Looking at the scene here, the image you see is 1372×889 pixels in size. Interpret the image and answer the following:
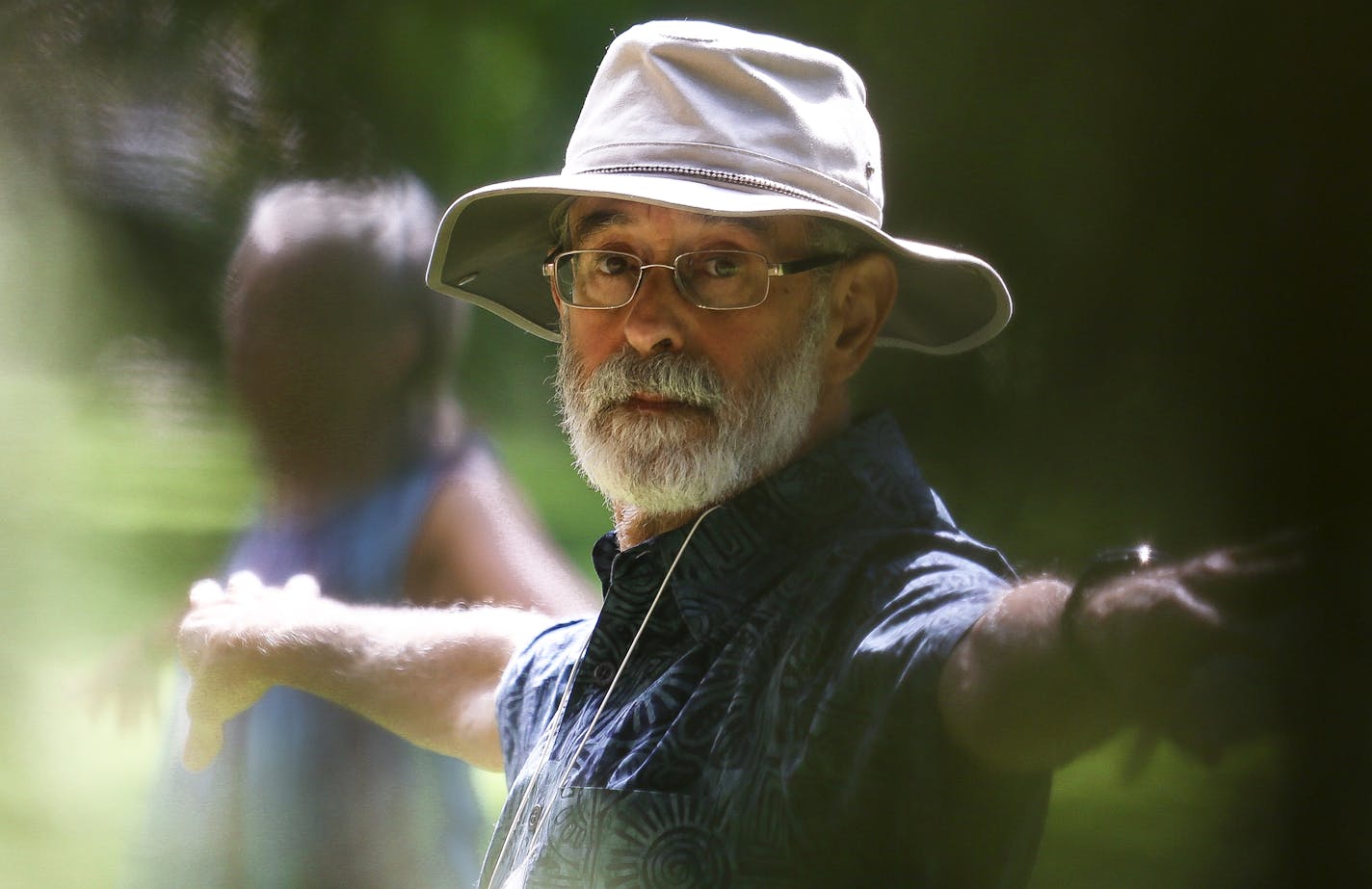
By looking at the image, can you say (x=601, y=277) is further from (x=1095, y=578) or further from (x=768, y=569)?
(x=1095, y=578)

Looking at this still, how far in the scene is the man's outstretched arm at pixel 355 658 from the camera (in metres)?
1.36

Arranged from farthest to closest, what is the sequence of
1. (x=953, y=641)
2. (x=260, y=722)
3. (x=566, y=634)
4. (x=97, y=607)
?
(x=97, y=607) < (x=260, y=722) < (x=566, y=634) < (x=953, y=641)

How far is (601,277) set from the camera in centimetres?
104

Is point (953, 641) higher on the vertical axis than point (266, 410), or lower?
lower

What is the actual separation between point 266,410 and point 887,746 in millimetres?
1089

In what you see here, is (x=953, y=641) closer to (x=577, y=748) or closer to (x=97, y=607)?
(x=577, y=748)

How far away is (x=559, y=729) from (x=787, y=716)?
0.79ft

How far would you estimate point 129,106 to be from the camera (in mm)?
1694

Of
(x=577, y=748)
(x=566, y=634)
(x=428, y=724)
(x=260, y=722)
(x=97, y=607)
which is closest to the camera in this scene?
(x=577, y=748)

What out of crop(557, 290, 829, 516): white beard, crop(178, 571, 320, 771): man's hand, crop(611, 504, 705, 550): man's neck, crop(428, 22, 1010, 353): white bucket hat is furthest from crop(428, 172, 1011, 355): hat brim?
crop(178, 571, 320, 771): man's hand

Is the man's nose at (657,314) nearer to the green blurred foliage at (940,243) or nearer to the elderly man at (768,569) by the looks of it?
the elderly man at (768,569)


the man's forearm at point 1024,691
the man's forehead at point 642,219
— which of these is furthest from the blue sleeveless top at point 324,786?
the man's forearm at point 1024,691

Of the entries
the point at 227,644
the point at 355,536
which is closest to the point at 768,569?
the point at 355,536

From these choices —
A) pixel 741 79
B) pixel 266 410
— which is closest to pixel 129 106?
pixel 266 410
